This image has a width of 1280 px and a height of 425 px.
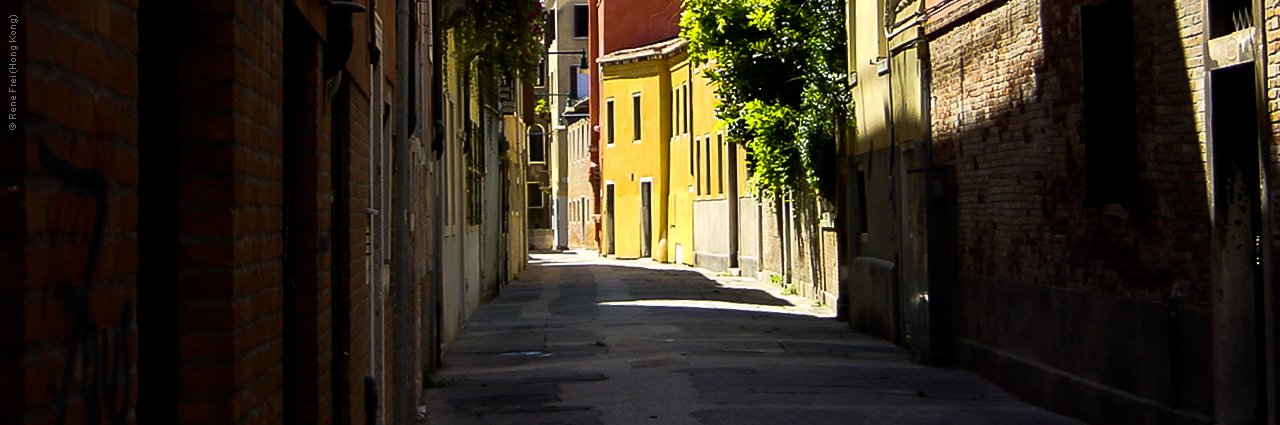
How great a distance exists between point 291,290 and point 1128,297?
22.2ft

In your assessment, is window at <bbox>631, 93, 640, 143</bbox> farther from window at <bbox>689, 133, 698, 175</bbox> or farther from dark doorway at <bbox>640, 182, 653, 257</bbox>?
window at <bbox>689, 133, 698, 175</bbox>

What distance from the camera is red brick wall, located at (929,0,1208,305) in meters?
9.09

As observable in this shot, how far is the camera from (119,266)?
2352 millimetres

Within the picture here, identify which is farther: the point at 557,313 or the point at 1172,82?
the point at 557,313

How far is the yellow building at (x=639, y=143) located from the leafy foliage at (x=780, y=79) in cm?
1807

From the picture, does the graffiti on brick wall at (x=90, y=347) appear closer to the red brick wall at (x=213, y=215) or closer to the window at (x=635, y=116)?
the red brick wall at (x=213, y=215)

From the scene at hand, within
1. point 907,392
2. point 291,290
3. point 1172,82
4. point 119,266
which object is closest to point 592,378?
point 907,392

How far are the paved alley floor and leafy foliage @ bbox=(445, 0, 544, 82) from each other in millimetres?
2745

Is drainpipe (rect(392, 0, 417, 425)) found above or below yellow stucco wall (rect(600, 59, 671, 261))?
below

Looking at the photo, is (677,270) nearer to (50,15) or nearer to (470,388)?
(470,388)

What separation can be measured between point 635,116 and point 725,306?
25.0 m

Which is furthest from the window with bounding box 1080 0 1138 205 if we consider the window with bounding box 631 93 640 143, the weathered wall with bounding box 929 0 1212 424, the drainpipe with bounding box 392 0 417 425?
the window with bounding box 631 93 640 143

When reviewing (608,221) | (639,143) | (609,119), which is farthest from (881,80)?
(608,221)

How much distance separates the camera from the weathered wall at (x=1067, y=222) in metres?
9.09
